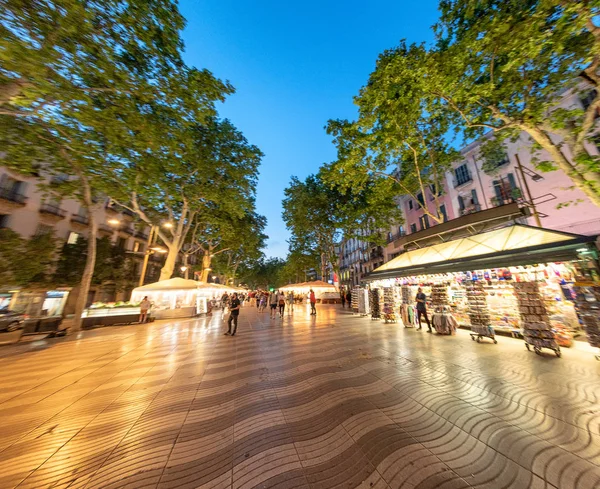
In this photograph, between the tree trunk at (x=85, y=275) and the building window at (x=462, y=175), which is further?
the building window at (x=462, y=175)

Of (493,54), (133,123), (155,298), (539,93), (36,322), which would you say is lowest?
(36,322)

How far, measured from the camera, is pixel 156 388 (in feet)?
13.8

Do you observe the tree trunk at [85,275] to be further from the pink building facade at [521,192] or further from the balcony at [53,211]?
the pink building facade at [521,192]

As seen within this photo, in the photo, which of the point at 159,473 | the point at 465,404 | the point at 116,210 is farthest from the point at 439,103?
the point at 116,210

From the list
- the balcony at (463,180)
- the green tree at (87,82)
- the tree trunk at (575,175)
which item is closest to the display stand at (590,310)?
the tree trunk at (575,175)

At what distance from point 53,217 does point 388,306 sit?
2574 cm

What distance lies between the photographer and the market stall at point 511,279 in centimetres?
546

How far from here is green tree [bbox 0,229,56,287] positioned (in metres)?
11.8

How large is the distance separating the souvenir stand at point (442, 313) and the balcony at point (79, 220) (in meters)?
26.5

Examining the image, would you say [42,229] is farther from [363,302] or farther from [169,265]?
[363,302]

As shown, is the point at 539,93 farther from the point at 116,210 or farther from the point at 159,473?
the point at 116,210

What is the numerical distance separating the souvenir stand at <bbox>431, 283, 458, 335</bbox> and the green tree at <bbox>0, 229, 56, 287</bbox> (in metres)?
22.1

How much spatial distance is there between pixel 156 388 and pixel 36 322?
9.89 meters

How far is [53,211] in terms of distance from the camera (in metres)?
16.8
